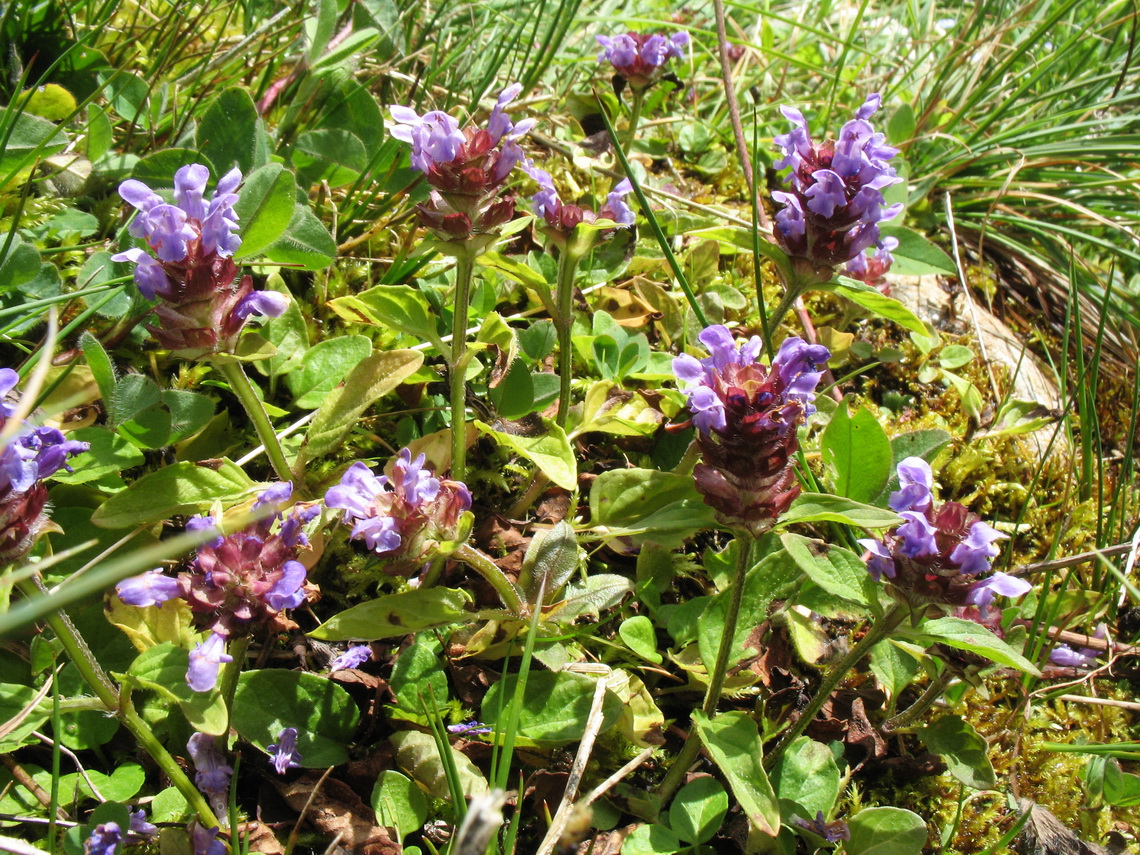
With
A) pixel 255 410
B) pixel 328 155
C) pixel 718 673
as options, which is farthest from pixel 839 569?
pixel 328 155

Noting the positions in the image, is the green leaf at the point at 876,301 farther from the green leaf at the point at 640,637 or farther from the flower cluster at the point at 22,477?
the flower cluster at the point at 22,477

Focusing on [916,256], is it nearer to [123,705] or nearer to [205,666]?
[205,666]

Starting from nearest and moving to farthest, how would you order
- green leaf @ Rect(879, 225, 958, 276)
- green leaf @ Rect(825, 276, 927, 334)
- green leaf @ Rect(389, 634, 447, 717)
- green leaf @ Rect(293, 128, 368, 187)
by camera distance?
1. green leaf @ Rect(389, 634, 447, 717)
2. green leaf @ Rect(825, 276, 927, 334)
3. green leaf @ Rect(293, 128, 368, 187)
4. green leaf @ Rect(879, 225, 958, 276)

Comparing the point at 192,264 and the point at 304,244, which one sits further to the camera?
the point at 304,244

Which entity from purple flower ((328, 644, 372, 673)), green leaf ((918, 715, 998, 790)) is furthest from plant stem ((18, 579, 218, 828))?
green leaf ((918, 715, 998, 790))

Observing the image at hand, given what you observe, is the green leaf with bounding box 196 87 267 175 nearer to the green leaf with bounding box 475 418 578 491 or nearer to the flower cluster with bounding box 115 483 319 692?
the green leaf with bounding box 475 418 578 491
